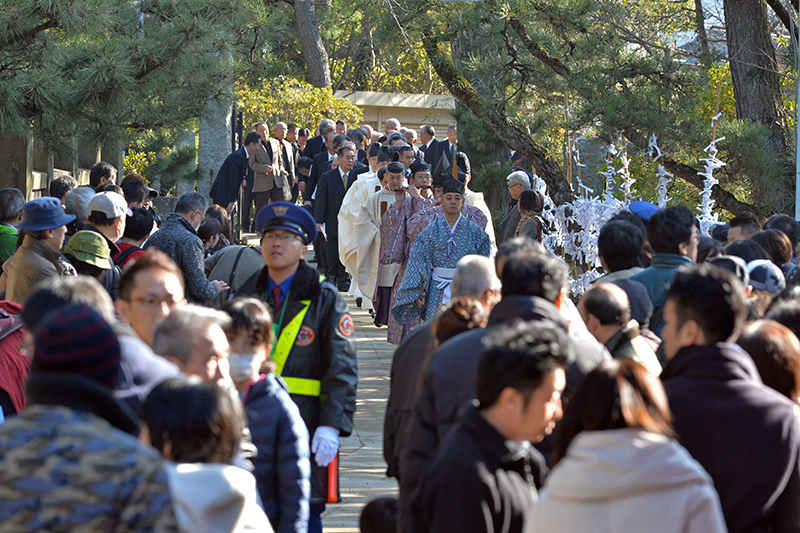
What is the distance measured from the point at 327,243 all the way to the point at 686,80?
19.2 ft

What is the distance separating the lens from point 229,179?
13.9m

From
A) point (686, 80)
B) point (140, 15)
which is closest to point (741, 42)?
point (686, 80)

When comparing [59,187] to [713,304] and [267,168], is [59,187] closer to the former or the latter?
[713,304]

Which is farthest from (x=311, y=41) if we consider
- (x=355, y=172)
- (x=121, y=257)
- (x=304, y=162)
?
(x=121, y=257)

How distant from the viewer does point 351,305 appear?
13.2 metres

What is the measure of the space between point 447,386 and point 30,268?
3.14 m

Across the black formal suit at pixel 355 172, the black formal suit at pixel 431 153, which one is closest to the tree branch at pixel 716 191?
the black formal suit at pixel 355 172

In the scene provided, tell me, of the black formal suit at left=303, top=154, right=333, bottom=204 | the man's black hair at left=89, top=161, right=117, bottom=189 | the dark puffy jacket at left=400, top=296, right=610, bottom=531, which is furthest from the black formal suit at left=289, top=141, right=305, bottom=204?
the dark puffy jacket at left=400, top=296, right=610, bottom=531

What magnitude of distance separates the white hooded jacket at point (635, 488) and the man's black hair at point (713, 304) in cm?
101

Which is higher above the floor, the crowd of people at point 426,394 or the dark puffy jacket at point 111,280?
the dark puffy jacket at point 111,280

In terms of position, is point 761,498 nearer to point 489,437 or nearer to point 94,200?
point 489,437

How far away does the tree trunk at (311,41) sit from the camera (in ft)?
76.8

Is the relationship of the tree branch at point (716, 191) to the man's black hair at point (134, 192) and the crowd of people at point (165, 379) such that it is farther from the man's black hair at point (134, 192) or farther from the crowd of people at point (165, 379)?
the crowd of people at point (165, 379)

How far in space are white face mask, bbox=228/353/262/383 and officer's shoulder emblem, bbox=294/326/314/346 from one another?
2.63 feet
